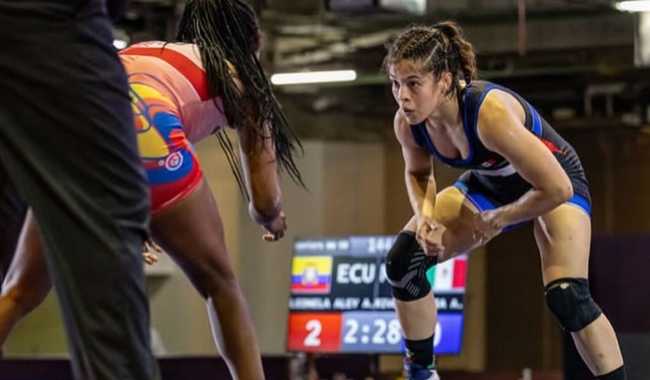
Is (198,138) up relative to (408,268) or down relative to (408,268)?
up

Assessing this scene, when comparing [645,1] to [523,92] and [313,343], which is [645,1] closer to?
[523,92]

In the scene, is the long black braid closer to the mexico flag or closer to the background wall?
the mexico flag

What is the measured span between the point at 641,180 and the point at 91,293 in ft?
39.8

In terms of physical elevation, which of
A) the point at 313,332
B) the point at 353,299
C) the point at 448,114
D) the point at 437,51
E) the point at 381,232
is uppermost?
the point at 437,51

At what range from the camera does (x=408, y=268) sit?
11.3 ft

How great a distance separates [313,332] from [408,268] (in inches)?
168

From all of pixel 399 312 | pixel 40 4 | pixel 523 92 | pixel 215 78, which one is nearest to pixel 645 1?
pixel 523 92

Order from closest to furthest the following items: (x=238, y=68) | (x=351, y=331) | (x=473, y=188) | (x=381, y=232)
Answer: (x=238, y=68), (x=473, y=188), (x=351, y=331), (x=381, y=232)

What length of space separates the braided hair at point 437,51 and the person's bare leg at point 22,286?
1.10 m

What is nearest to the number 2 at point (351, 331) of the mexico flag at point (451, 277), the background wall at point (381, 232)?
the mexico flag at point (451, 277)

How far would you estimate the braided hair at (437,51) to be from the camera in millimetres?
3318

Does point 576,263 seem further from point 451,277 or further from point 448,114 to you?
point 451,277

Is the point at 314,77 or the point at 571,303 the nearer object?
the point at 571,303

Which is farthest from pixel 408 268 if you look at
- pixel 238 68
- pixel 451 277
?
pixel 451 277
